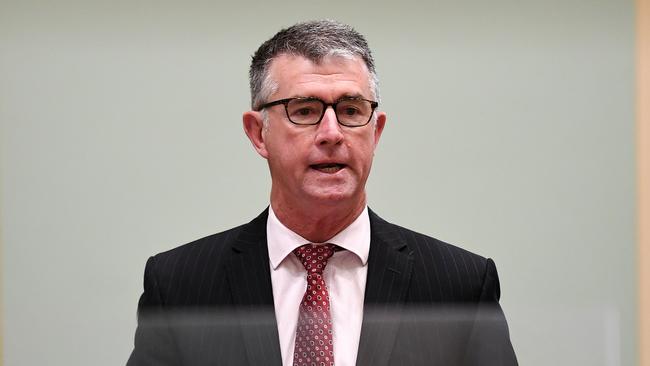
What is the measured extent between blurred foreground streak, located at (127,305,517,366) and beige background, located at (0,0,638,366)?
0.23 feet

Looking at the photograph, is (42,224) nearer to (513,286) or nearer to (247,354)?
(247,354)

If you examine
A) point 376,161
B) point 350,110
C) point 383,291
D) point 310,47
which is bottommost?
point 383,291

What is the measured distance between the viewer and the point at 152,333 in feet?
5.79

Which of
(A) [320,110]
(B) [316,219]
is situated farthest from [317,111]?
(B) [316,219]

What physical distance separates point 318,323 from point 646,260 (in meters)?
0.72

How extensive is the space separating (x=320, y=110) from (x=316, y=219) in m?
0.24

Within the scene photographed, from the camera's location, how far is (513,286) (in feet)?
6.14

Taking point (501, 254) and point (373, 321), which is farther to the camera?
point (501, 254)

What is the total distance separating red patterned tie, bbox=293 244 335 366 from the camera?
1700mm

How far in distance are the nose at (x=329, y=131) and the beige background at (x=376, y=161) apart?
228 mm

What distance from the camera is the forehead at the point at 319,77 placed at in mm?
1749

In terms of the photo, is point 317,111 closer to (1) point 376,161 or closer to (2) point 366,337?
(1) point 376,161

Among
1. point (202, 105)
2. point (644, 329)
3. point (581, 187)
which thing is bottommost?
point (644, 329)

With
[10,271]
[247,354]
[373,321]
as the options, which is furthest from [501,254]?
[10,271]
